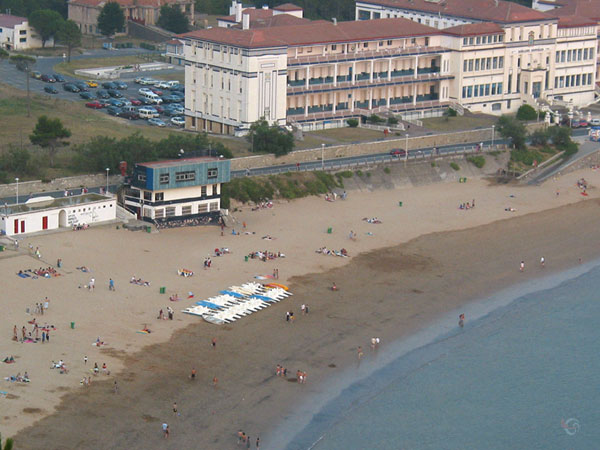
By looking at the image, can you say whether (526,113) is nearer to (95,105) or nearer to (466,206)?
(466,206)

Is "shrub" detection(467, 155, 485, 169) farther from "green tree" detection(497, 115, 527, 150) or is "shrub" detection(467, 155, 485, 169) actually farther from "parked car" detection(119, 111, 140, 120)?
"parked car" detection(119, 111, 140, 120)

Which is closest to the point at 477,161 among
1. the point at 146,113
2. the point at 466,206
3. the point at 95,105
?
the point at 466,206

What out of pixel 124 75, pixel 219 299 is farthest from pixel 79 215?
pixel 124 75

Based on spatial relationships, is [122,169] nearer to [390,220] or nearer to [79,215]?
[79,215]

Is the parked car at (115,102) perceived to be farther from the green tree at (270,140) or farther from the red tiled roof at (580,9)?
the red tiled roof at (580,9)

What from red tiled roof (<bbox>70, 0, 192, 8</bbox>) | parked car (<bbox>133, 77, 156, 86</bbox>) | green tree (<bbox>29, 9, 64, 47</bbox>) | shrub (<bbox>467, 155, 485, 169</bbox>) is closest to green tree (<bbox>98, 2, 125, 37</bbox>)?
red tiled roof (<bbox>70, 0, 192, 8</bbox>)
